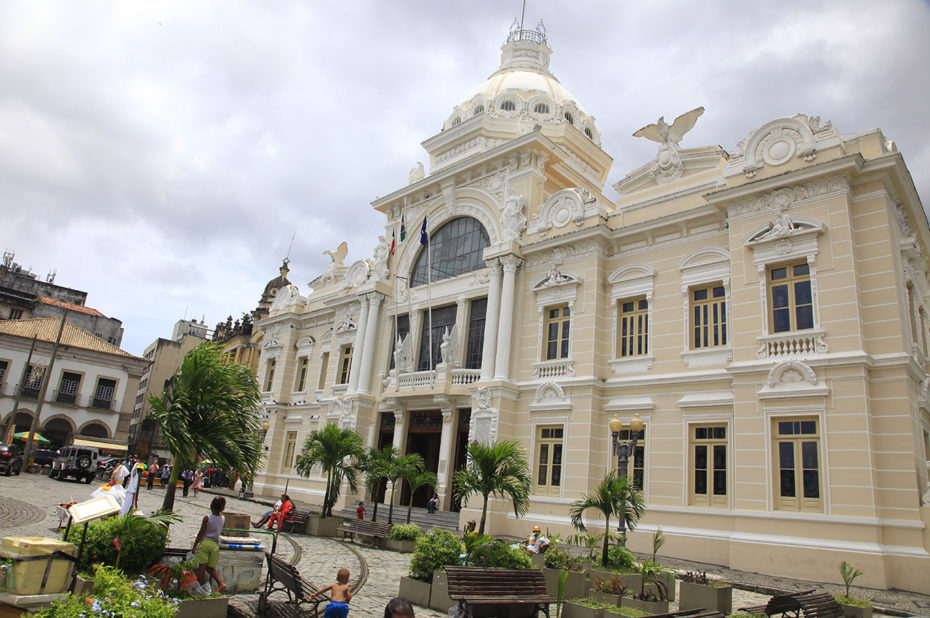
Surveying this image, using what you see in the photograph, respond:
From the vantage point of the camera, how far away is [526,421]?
851 inches

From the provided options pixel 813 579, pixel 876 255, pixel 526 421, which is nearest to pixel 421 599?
pixel 813 579

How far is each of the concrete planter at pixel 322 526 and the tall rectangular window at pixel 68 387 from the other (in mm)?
34634

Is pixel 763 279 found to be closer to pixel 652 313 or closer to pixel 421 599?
pixel 652 313

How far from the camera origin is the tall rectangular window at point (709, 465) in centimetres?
1700

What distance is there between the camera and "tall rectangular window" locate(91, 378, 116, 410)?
44.9 metres

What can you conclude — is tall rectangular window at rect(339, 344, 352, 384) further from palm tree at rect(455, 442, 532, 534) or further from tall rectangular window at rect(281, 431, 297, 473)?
palm tree at rect(455, 442, 532, 534)

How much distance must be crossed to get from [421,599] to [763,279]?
1236cm

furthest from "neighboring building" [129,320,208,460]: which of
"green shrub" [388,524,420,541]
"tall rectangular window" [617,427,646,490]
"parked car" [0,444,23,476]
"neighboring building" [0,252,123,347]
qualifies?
"tall rectangular window" [617,427,646,490]

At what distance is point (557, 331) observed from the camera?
2202 centimetres

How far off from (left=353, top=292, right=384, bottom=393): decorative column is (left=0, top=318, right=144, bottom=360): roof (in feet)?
89.1

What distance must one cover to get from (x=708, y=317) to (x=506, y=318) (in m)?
7.00

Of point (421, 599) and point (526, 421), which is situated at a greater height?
point (526, 421)

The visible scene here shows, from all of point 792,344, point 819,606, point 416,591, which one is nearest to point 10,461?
point 416,591

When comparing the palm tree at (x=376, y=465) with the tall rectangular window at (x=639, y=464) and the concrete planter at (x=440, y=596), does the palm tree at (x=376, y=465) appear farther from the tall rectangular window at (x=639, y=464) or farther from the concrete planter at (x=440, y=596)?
the concrete planter at (x=440, y=596)
